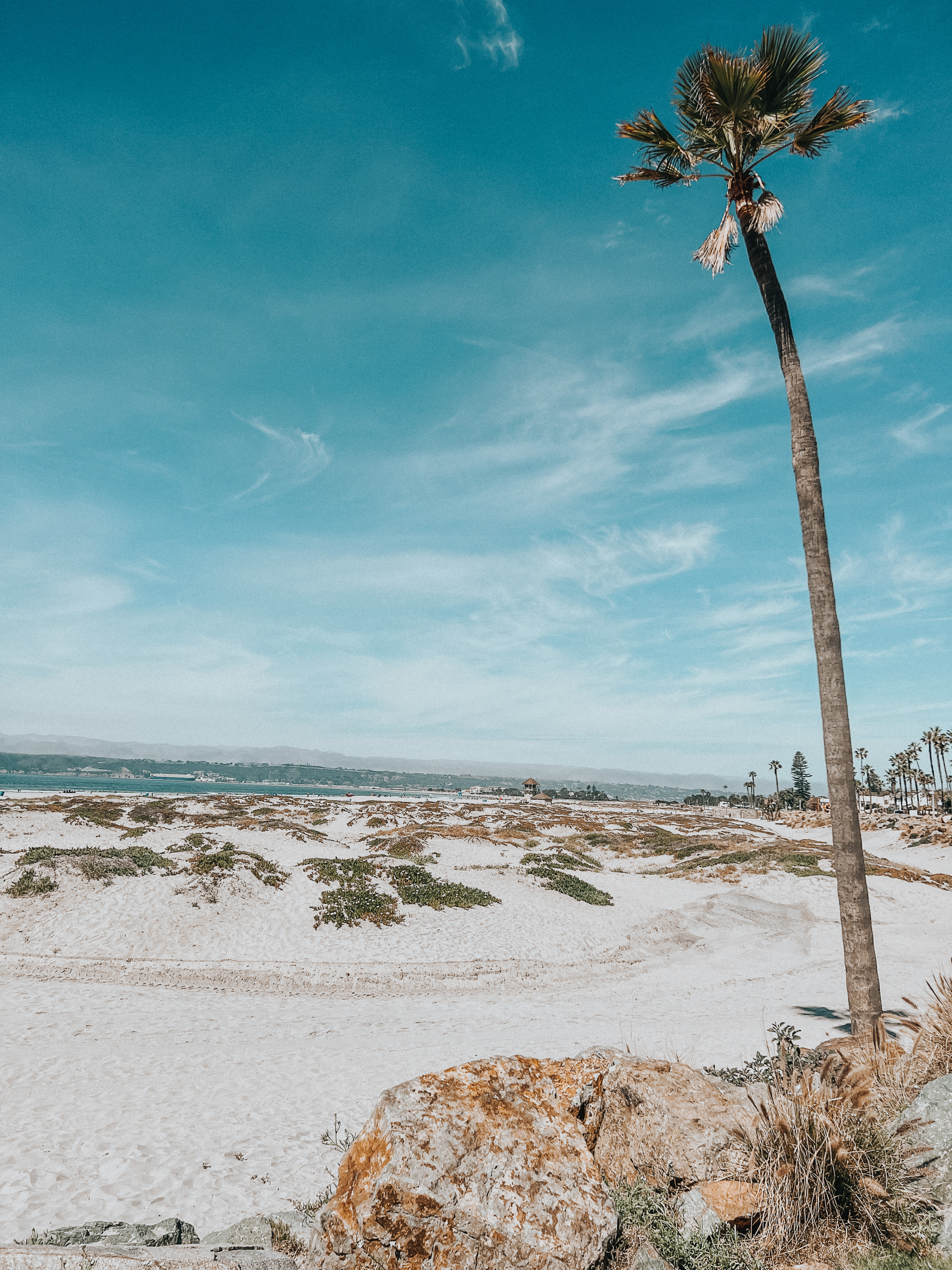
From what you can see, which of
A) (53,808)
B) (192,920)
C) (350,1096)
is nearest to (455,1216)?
(350,1096)

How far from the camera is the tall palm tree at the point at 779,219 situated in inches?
309

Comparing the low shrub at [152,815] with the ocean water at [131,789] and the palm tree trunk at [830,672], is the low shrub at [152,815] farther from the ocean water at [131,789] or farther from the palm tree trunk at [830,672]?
the ocean water at [131,789]

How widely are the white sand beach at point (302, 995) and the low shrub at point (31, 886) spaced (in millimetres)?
304

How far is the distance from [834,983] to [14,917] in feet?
81.4

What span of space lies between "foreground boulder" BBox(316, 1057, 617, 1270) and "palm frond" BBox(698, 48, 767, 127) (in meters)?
11.4

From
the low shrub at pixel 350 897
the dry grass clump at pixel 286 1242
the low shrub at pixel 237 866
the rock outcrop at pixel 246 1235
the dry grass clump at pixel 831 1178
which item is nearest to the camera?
the dry grass clump at pixel 831 1178

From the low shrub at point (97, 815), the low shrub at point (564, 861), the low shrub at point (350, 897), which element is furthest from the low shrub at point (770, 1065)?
the low shrub at point (97, 815)

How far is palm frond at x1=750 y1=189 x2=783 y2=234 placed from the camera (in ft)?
27.9

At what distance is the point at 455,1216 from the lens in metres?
3.98

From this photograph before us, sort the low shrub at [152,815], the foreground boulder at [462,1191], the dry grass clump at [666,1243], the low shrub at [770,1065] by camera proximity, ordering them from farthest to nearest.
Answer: the low shrub at [152,815] → the low shrub at [770,1065] → the dry grass clump at [666,1243] → the foreground boulder at [462,1191]

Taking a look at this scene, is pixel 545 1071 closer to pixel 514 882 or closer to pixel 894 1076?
pixel 894 1076

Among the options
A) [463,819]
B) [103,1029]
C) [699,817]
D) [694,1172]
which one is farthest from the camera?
[699,817]

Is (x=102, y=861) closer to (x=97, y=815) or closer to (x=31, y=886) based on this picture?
(x=31, y=886)

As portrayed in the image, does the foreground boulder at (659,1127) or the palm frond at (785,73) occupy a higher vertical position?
the palm frond at (785,73)
